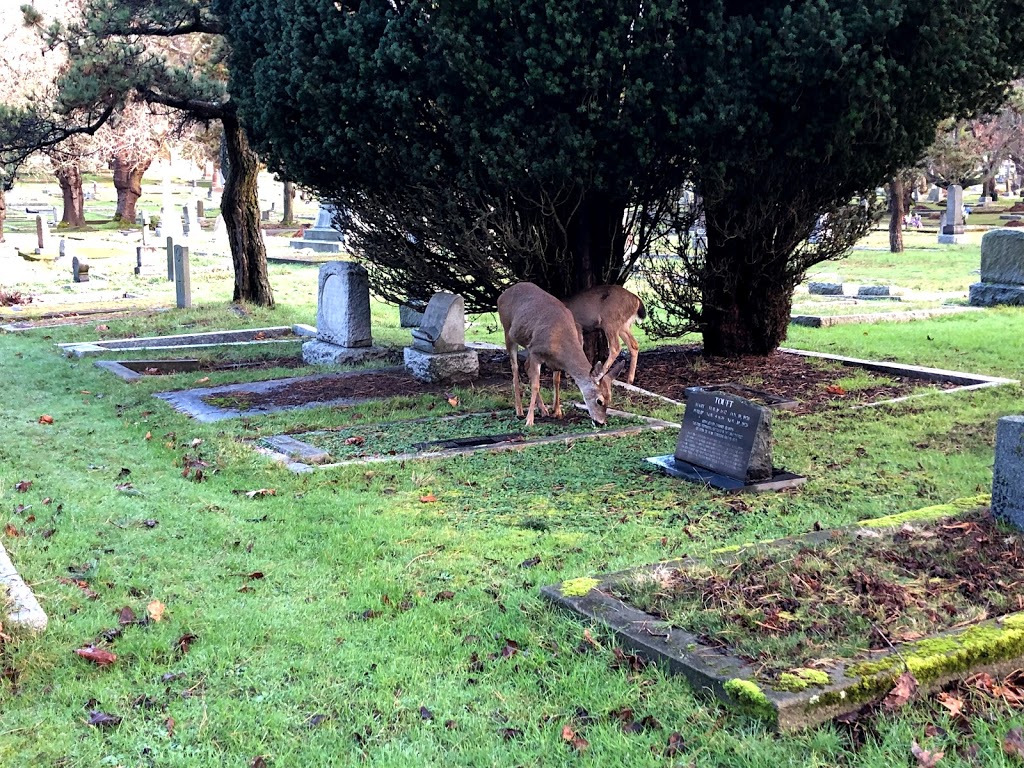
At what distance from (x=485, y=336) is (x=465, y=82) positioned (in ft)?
25.0

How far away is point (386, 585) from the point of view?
548cm

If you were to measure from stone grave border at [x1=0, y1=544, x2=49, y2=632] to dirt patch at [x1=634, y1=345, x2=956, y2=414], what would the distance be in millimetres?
7496

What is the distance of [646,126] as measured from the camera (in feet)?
33.0

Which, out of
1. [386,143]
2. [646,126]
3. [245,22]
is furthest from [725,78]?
[245,22]

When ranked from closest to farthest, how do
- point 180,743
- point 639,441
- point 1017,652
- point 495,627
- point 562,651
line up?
point 180,743, point 1017,652, point 562,651, point 495,627, point 639,441

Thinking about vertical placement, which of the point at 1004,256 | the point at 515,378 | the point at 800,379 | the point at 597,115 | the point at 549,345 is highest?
the point at 597,115

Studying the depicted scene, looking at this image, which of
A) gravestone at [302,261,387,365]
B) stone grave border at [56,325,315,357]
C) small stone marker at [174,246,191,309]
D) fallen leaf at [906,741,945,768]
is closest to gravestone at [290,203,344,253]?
small stone marker at [174,246,191,309]

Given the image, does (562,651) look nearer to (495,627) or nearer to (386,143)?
(495,627)

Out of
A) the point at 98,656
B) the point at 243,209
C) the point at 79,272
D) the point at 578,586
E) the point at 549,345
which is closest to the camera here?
the point at 98,656

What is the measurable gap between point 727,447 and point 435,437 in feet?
9.50

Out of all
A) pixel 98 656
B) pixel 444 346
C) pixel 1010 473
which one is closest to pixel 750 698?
pixel 1010 473

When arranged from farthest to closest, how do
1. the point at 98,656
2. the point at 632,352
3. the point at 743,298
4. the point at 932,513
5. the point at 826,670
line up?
the point at 743,298 → the point at 632,352 → the point at 932,513 → the point at 98,656 → the point at 826,670

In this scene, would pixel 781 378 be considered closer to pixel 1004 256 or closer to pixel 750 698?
pixel 750 698

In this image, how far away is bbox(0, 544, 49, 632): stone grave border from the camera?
187 inches
